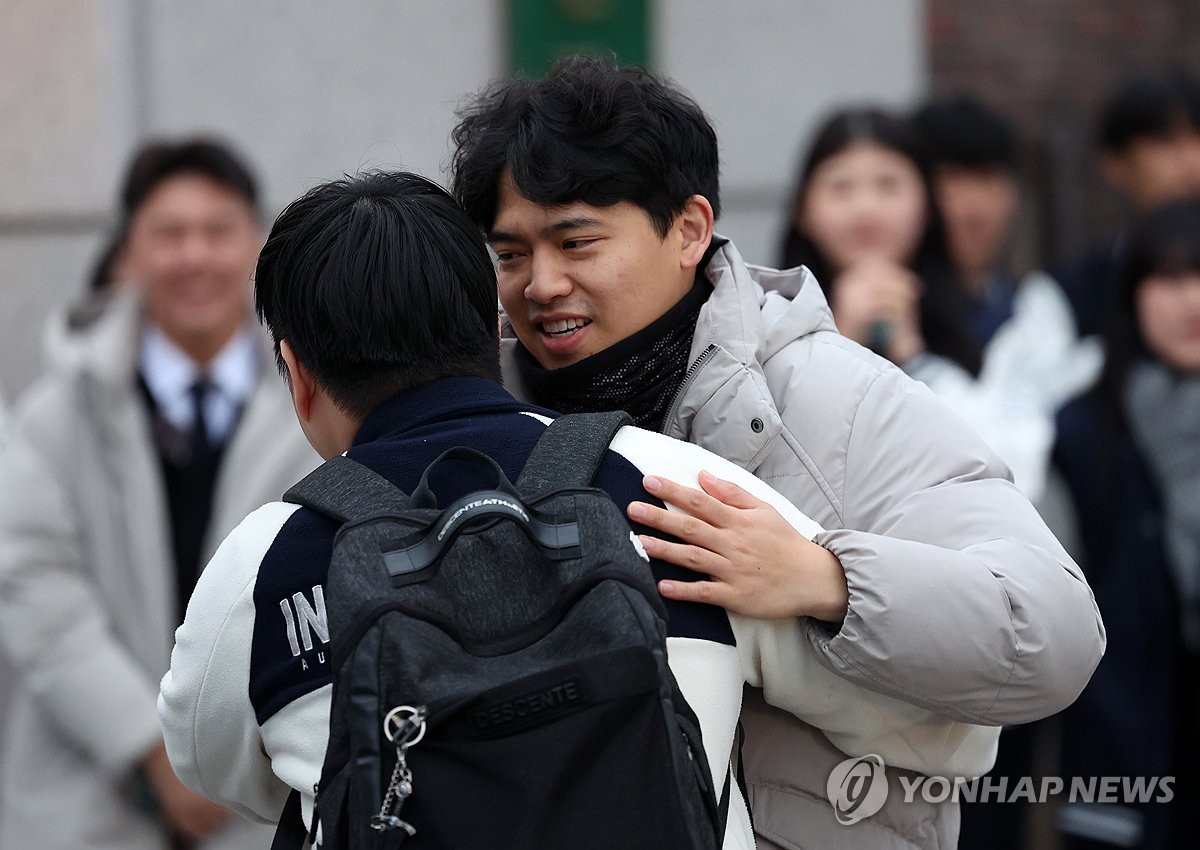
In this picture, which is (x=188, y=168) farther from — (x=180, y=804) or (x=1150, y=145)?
(x=1150, y=145)

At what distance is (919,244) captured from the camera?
4.39m

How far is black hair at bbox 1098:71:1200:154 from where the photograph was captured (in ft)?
18.1

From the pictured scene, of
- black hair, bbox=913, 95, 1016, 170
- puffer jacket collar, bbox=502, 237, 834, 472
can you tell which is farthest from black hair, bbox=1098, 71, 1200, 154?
puffer jacket collar, bbox=502, 237, 834, 472

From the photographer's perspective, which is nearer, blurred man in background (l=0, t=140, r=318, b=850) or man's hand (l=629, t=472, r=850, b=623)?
man's hand (l=629, t=472, r=850, b=623)

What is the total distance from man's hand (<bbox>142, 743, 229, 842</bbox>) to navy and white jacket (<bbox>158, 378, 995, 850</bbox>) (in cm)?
178

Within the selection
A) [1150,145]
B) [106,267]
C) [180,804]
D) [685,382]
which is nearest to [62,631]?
[180,804]

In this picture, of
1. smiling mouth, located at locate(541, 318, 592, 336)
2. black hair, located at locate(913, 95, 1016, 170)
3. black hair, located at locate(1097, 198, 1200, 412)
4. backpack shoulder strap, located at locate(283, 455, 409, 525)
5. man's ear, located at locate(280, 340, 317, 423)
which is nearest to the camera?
backpack shoulder strap, located at locate(283, 455, 409, 525)

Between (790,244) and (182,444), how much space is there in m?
1.59

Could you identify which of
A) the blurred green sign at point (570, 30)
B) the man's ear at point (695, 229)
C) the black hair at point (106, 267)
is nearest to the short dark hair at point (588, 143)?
the man's ear at point (695, 229)

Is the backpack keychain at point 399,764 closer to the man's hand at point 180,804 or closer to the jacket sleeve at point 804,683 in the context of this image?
the jacket sleeve at point 804,683

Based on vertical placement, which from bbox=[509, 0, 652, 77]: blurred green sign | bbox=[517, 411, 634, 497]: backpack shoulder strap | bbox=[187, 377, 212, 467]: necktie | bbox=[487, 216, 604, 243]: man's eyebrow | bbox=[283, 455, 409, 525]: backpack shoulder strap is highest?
bbox=[509, 0, 652, 77]: blurred green sign

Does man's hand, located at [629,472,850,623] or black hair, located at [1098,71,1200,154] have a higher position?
black hair, located at [1098,71,1200,154]

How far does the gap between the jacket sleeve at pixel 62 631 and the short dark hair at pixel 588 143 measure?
1921 mm

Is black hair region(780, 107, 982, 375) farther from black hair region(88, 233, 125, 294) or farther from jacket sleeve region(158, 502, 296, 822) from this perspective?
jacket sleeve region(158, 502, 296, 822)
